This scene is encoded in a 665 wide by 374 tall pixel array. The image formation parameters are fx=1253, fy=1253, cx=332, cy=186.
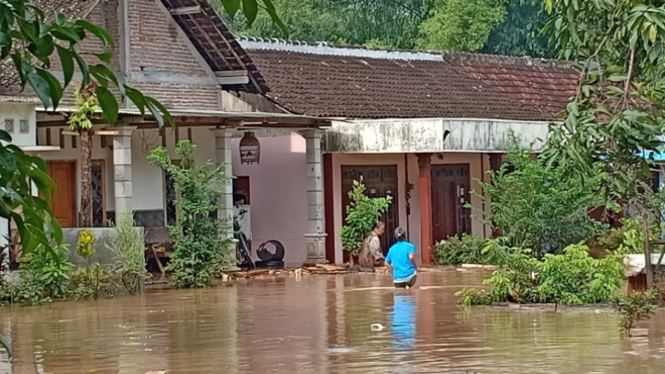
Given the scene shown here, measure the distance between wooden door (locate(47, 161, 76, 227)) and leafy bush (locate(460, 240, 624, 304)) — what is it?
36.3 feet

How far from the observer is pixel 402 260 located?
2072 cm

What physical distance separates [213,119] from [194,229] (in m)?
2.43

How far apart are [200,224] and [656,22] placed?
17622 mm

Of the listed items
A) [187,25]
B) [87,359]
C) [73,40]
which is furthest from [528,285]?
[73,40]

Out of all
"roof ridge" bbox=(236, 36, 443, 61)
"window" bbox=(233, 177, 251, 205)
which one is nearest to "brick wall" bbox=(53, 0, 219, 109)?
"window" bbox=(233, 177, 251, 205)

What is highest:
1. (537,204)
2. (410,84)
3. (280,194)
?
(410,84)

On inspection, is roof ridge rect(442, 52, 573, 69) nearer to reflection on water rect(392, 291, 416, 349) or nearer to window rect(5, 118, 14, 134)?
reflection on water rect(392, 291, 416, 349)

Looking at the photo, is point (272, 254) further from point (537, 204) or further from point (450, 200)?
point (537, 204)

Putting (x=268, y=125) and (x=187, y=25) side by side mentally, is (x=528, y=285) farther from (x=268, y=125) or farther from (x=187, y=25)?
(x=187, y=25)

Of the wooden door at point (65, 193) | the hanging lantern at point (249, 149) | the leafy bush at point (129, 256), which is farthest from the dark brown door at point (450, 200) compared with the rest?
the leafy bush at point (129, 256)

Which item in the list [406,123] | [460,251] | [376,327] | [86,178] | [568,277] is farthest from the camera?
[460,251]

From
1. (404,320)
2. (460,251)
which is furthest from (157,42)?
(404,320)

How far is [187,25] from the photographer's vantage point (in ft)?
86.2

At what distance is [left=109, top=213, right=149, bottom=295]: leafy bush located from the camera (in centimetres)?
2134
